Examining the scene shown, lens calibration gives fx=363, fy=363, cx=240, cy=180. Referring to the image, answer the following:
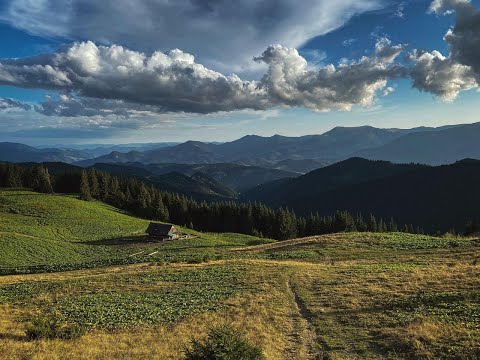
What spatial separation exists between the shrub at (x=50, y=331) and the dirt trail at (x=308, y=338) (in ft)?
42.1

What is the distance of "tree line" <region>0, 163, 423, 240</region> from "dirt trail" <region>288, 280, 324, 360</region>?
336ft

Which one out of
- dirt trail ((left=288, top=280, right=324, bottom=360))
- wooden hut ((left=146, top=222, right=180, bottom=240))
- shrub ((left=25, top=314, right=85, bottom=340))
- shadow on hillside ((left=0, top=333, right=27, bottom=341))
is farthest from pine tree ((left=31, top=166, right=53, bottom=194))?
dirt trail ((left=288, top=280, right=324, bottom=360))

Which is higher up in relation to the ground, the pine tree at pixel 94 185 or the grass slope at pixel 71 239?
the pine tree at pixel 94 185

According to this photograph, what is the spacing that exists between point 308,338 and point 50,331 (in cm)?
1455

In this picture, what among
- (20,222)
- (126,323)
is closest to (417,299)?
(126,323)

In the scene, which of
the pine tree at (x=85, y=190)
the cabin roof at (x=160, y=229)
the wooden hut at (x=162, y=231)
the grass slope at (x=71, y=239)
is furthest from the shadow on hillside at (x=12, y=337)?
the pine tree at (x=85, y=190)

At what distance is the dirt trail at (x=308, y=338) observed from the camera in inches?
672

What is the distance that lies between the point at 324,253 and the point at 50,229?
66.0 meters

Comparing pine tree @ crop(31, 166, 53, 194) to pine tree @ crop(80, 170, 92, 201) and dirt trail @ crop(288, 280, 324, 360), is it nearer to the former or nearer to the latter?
pine tree @ crop(80, 170, 92, 201)

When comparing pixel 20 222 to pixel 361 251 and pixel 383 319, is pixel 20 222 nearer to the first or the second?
pixel 361 251

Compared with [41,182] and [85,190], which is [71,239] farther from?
[41,182]

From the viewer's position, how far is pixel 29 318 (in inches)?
990

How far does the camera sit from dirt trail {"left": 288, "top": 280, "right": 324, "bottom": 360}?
56.0 feet

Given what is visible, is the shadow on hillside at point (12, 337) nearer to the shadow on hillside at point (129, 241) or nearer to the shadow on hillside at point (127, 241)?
the shadow on hillside at point (129, 241)
